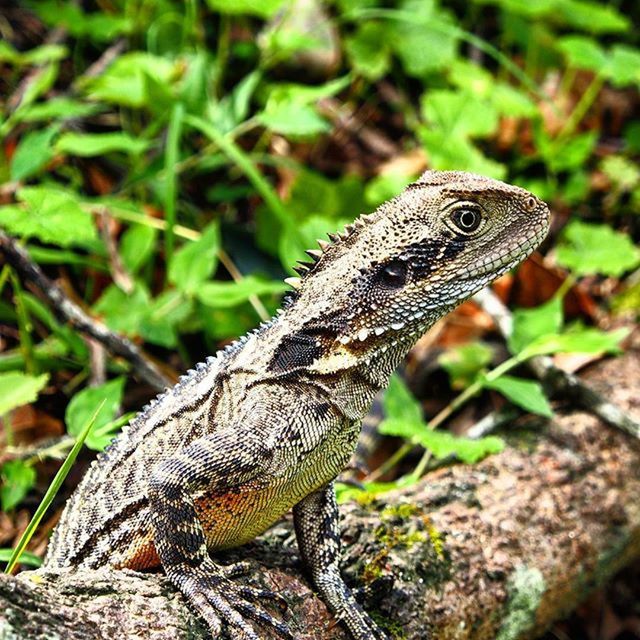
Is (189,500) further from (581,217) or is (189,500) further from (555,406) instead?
(581,217)

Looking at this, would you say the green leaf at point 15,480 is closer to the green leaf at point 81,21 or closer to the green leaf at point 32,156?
the green leaf at point 32,156

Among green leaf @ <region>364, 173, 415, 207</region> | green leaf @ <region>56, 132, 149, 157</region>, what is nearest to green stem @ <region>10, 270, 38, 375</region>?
green leaf @ <region>56, 132, 149, 157</region>

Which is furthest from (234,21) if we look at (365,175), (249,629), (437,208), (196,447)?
(249,629)

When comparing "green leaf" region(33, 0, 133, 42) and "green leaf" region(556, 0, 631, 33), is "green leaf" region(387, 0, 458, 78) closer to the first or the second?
"green leaf" region(556, 0, 631, 33)

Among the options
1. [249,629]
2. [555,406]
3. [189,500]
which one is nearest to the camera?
[249,629]

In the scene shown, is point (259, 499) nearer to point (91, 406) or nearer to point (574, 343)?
point (91, 406)

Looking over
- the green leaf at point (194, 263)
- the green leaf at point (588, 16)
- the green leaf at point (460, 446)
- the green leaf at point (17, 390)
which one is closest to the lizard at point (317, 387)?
the green leaf at point (17, 390)
